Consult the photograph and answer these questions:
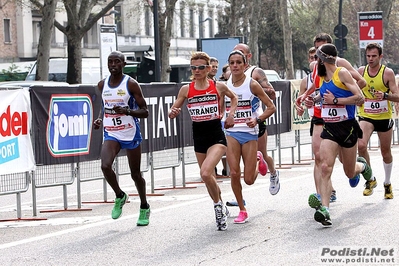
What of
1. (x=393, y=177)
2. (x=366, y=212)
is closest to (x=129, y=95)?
(x=366, y=212)

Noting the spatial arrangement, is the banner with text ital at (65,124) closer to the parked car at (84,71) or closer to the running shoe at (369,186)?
the running shoe at (369,186)

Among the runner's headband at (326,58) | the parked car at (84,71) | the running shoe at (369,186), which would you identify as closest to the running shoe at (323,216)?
the runner's headband at (326,58)

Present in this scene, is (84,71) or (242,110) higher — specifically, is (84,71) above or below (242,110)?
above

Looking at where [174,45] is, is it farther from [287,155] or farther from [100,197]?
[100,197]

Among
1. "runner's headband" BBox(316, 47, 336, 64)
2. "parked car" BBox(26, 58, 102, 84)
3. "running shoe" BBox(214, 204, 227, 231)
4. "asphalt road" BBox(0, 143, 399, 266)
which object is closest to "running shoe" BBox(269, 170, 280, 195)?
"asphalt road" BBox(0, 143, 399, 266)

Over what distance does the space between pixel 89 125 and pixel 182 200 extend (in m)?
1.68

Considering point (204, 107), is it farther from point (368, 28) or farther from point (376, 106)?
point (368, 28)

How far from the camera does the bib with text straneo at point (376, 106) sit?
12.9m

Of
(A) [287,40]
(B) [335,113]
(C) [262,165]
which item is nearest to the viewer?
(B) [335,113]

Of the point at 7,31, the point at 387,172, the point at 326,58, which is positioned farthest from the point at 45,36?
the point at 7,31

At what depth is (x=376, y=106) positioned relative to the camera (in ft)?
42.5

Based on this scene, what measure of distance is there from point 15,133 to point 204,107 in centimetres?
272

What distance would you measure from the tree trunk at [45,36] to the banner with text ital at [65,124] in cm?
1910

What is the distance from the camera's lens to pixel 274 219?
448 inches
